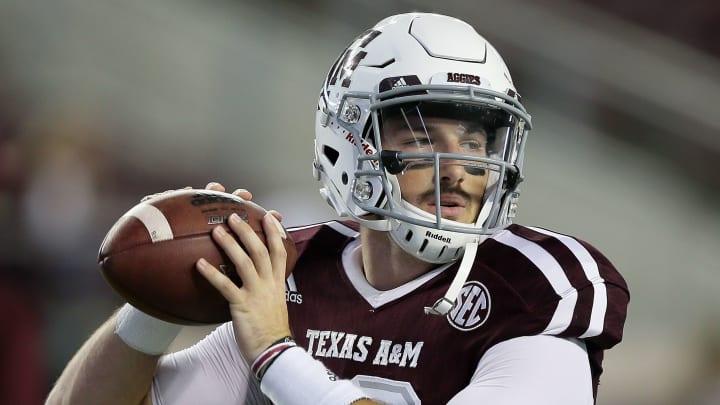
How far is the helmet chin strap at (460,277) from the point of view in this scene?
160 cm

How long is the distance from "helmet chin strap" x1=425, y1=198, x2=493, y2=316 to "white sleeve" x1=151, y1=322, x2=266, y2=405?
16.5 inches

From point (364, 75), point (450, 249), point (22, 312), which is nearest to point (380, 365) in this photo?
point (450, 249)

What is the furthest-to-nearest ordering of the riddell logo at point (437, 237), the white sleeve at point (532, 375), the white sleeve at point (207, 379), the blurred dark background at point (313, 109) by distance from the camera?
1. the blurred dark background at point (313, 109)
2. the white sleeve at point (207, 379)
3. the riddell logo at point (437, 237)
4. the white sleeve at point (532, 375)

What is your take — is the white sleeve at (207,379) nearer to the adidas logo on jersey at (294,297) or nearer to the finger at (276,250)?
the adidas logo on jersey at (294,297)

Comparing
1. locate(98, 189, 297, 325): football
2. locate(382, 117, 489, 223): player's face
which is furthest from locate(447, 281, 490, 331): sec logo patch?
locate(98, 189, 297, 325): football

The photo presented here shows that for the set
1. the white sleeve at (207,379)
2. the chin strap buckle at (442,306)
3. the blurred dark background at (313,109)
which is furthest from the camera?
the blurred dark background at (313,109)

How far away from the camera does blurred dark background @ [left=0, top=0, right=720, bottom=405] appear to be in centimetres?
384

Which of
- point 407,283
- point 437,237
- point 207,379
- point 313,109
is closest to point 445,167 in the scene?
point 437,237

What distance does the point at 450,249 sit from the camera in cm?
172

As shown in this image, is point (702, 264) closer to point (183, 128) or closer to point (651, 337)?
point (651, 337)

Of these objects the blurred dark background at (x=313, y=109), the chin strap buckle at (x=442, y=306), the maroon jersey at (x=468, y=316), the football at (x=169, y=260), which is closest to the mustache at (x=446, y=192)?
the maroon jersey at (x=468, y=316)

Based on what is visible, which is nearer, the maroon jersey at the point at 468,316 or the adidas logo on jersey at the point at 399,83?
the maroon jersey at the point at 468,316

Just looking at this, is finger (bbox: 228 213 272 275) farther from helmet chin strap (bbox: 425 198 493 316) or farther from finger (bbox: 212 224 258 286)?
helmet chin strap (bbox: 425 198 493 316)

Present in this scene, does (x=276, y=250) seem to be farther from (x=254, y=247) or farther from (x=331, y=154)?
(x=331, y=154)
